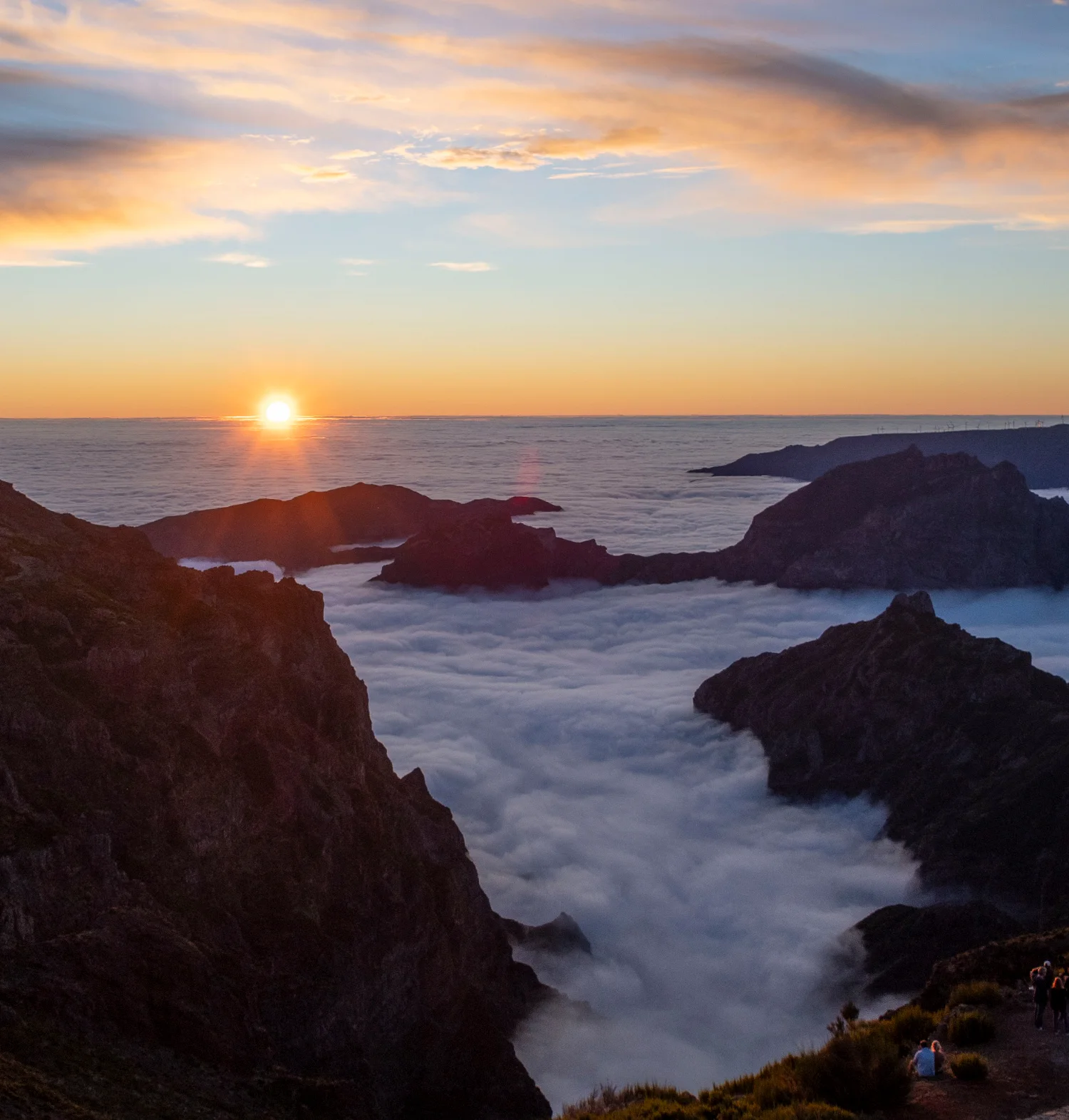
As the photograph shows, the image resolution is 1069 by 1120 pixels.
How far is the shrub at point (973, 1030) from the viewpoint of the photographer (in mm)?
23641

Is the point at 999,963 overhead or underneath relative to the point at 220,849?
underneath

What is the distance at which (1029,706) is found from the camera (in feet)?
200

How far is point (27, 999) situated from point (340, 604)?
124 meters

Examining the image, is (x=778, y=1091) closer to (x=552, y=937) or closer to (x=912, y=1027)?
(x=912, y=1027)

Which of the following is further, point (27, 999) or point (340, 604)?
point (340, 604)

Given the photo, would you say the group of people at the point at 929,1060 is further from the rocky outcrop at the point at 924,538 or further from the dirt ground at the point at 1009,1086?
the rocky outcrop at the point at 924,538

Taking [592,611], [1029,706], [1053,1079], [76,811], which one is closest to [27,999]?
[76,811]

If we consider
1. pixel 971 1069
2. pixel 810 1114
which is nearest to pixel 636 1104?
pixel 810 1114

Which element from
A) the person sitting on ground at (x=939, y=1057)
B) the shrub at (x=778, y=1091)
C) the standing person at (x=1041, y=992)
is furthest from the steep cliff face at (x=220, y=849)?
the standing person at (x=1041, y=992)

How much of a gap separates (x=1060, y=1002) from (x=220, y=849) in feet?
69.9

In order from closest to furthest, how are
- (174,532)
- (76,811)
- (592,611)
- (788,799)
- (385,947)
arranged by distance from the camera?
(76,811) → (385,947) → (788,799) → (592,611) → (174,532)

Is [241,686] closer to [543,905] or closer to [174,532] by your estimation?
[543,905]

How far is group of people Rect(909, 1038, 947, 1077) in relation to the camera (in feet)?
71.9

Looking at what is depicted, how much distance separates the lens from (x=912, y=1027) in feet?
84.9
